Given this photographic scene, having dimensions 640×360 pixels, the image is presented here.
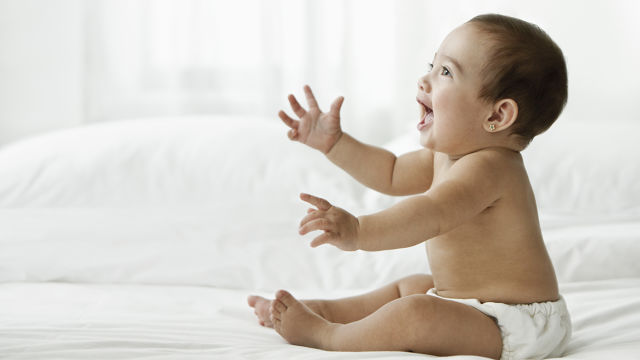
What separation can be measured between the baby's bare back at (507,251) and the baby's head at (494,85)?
0.17 feet

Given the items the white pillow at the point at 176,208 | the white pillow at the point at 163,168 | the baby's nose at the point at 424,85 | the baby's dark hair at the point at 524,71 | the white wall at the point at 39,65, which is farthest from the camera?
the white wall at the point at 39,65

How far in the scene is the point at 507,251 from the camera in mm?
1021

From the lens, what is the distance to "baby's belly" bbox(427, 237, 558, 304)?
3.34ft

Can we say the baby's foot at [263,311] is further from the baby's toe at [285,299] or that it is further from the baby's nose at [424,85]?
the baby's nose at [424,85]

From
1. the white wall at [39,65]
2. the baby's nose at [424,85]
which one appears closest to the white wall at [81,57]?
the white wall at [39,65]

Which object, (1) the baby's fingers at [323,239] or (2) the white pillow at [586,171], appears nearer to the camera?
(1) the baby's fingers at [323,239]

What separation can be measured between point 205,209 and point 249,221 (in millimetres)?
112

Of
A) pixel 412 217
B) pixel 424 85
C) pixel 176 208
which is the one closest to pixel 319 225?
pixel 412 217

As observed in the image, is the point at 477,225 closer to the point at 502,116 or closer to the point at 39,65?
the point at 502,116

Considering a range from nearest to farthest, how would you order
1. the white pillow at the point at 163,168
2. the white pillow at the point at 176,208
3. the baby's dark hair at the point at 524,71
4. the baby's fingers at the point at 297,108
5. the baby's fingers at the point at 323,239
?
the baby's fingers at the point at 323,239 → the baby's dark hair at the point at 524,71 → the baby's fingers at the point at 297,108 → the white pillow at the point at 176,208 → the white pillow at the point at 163,168

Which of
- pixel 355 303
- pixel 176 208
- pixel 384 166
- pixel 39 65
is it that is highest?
pixel 39 65

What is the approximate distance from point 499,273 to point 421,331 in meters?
0.17

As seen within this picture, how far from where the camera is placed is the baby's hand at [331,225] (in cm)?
86

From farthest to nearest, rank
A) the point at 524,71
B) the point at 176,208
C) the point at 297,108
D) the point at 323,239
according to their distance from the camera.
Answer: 1. the point at 176,208
2. the point at 297,108
3. the point at 524,71
4. the point at 323,239
